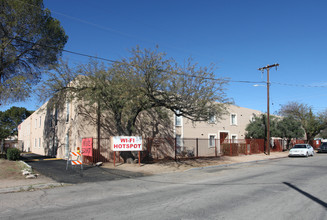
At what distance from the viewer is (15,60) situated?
19.6 meters

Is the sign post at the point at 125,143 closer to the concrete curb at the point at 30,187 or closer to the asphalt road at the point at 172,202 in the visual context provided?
the concrete curb at the point at 30,187

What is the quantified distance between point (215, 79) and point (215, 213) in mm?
10884

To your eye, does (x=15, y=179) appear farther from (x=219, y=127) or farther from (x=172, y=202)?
(x=219, y=127)

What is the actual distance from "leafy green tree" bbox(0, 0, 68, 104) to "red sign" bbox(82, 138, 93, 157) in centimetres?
499

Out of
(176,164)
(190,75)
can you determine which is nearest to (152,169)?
(176,164)

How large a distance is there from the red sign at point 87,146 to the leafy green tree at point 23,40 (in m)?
4.99

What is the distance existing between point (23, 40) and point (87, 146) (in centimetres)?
960

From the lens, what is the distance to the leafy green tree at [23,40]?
55.7 ft

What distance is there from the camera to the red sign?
1709 centimetres

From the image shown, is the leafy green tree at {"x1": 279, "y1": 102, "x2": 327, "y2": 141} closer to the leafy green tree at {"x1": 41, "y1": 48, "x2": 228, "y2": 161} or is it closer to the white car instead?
the white car

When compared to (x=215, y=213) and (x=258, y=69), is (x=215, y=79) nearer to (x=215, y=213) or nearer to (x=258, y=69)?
(x=215, y=213)

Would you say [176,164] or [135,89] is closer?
[135,89]

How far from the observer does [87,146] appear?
17516 millimetres

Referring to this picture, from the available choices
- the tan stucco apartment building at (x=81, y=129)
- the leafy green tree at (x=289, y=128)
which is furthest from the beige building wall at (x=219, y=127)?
the leafy green tree at (x=289, y=128)
